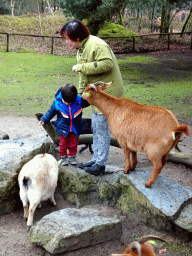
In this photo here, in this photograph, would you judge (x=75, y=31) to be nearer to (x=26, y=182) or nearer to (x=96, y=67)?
(x=96, y=67)

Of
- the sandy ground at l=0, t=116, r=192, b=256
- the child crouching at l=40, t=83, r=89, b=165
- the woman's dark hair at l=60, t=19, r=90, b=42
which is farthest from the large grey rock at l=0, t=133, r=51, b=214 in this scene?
the woman's dark hair at l=60, t=19, r=90, b=42

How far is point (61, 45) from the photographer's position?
69.2ft

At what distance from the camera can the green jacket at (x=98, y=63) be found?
4008 mm

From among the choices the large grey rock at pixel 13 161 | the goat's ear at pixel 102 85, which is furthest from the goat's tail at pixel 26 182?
the goat's ear at pixel 102 85

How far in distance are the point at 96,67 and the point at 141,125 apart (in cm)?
81

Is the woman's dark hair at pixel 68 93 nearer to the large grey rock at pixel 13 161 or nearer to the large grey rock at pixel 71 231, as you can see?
the large grey rock at pixel 13 161

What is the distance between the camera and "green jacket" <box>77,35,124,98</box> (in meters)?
4.01

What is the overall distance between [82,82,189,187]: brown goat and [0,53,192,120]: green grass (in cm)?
474

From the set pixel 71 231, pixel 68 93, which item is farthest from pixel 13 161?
pixel 71 231

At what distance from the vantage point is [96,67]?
400 cm

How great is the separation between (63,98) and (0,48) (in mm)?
15826

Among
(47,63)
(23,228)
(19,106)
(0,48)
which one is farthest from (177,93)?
(0,48)

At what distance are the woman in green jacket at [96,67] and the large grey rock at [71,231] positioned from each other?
2.82 feet

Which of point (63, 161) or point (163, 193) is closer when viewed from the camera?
point (163, 193)
